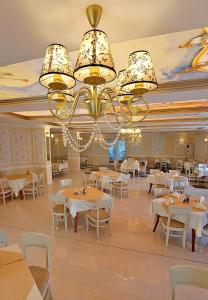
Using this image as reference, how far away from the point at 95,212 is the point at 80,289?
5.98 ft

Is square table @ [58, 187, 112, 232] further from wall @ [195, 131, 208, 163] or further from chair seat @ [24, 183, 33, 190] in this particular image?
wall @ [195, 131, 208, 163]

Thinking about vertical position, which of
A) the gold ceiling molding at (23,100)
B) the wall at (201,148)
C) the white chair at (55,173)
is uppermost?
the gold ceiling molding at (23,100)

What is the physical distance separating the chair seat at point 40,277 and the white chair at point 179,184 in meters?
5.76

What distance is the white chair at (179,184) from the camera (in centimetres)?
690

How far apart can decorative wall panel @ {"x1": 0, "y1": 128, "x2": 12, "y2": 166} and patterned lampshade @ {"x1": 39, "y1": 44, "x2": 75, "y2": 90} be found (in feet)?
23.6

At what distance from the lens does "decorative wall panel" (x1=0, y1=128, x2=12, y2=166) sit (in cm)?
760

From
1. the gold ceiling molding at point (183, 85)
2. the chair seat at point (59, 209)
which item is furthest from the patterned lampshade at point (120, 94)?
the chair seat at point (59, 209)

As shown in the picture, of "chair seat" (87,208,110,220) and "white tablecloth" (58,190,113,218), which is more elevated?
"white tablecloth" (58,190,113,218)

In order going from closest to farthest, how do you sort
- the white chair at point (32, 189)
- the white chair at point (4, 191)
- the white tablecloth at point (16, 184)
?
the white chair at point (4, 191) → the white tablecloth at point (16, 184) → the white chair at point (32, 189)

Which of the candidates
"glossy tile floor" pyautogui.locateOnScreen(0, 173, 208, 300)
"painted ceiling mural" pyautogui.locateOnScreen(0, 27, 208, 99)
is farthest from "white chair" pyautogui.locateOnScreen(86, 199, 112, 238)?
"painted ceiling mural" pyautogui.locateOnScreen(0, 27, 208, 99)

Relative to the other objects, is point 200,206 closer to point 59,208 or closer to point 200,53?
point 200,53

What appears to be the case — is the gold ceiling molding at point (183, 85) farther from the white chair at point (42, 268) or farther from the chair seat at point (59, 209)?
the chair seat at point (59, 209)

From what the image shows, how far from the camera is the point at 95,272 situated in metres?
3.03

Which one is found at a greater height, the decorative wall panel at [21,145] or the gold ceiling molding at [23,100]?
the gold ceiling molding at [23,100]
